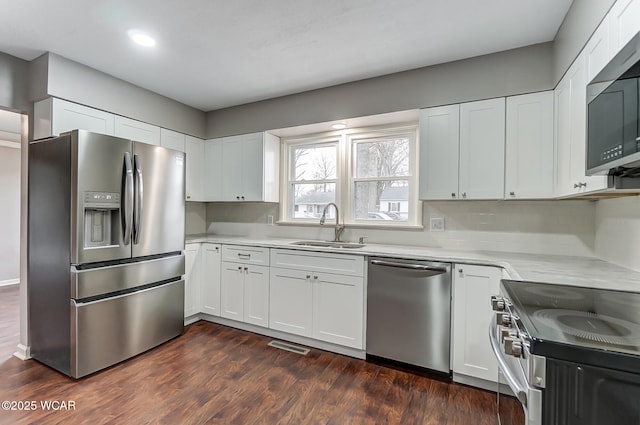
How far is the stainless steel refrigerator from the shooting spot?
2277mm

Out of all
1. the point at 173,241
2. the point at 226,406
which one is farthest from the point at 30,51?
the point at 226,406

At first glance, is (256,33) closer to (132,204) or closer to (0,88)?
(132,204)

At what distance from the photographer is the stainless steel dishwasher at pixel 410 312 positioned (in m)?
2.34

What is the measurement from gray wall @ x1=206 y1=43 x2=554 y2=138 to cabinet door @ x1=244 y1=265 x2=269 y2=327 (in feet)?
5.37

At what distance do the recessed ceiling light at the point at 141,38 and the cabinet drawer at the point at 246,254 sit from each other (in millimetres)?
1954

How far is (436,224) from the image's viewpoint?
9.69 ft

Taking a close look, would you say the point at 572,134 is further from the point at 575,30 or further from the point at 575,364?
the point at 575,364

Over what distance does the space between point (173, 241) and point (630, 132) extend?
3.17m

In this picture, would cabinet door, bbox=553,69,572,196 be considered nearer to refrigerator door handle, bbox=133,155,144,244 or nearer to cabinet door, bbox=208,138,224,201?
refrigerator door handle, bbox=133,155,144,244

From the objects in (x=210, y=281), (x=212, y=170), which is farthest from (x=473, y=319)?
(x=212, y=170)

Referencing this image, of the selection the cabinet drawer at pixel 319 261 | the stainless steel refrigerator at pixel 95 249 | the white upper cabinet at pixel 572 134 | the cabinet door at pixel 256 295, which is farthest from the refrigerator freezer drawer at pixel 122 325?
the white upper cabinet at pixel 572 134

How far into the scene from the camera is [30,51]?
8.20 ft

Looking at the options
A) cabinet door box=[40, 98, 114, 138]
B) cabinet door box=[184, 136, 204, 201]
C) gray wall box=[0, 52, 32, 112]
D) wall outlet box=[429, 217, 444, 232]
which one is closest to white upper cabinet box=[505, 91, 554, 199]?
wall outlet box=[429, 217, 444, 232]

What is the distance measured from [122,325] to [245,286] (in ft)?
3.63
